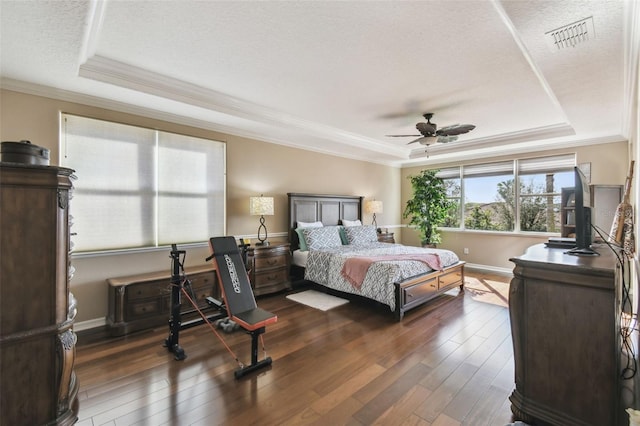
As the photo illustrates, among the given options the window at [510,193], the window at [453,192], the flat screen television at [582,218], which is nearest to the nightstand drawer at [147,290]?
the flat screen television at [582,218]

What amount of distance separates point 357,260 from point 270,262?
142 cm

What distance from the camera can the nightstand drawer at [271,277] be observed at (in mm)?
4406

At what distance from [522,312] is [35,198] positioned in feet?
9.36

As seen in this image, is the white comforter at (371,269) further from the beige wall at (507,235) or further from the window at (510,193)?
the window at (510,193)

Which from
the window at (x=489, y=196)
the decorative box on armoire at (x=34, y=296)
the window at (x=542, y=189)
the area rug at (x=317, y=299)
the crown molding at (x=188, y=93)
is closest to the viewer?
the decorative box on armoire at (x=34, y=296)

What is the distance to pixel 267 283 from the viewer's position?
178 inches

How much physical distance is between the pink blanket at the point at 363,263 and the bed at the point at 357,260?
1 cm

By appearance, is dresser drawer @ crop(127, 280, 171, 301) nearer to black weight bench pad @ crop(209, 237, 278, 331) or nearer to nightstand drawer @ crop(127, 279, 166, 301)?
nightstand drawer @ crop(127, 279, 166, 301)

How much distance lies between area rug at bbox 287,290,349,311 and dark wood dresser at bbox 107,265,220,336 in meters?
1.41

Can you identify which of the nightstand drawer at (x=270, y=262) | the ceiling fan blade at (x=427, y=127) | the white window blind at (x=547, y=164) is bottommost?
the nightstand drawer at (x=270, y=262)

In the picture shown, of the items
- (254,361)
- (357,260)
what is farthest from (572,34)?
(254,361)

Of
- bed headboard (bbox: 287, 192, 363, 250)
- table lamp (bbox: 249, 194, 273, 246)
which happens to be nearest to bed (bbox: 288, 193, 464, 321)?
bed headboard (bbox: 287, 192, 363, 250)

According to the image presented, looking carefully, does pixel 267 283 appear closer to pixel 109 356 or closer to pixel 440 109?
pixel 109 356

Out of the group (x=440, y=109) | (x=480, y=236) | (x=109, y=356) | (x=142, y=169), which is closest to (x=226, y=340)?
(x=109, y=356)
